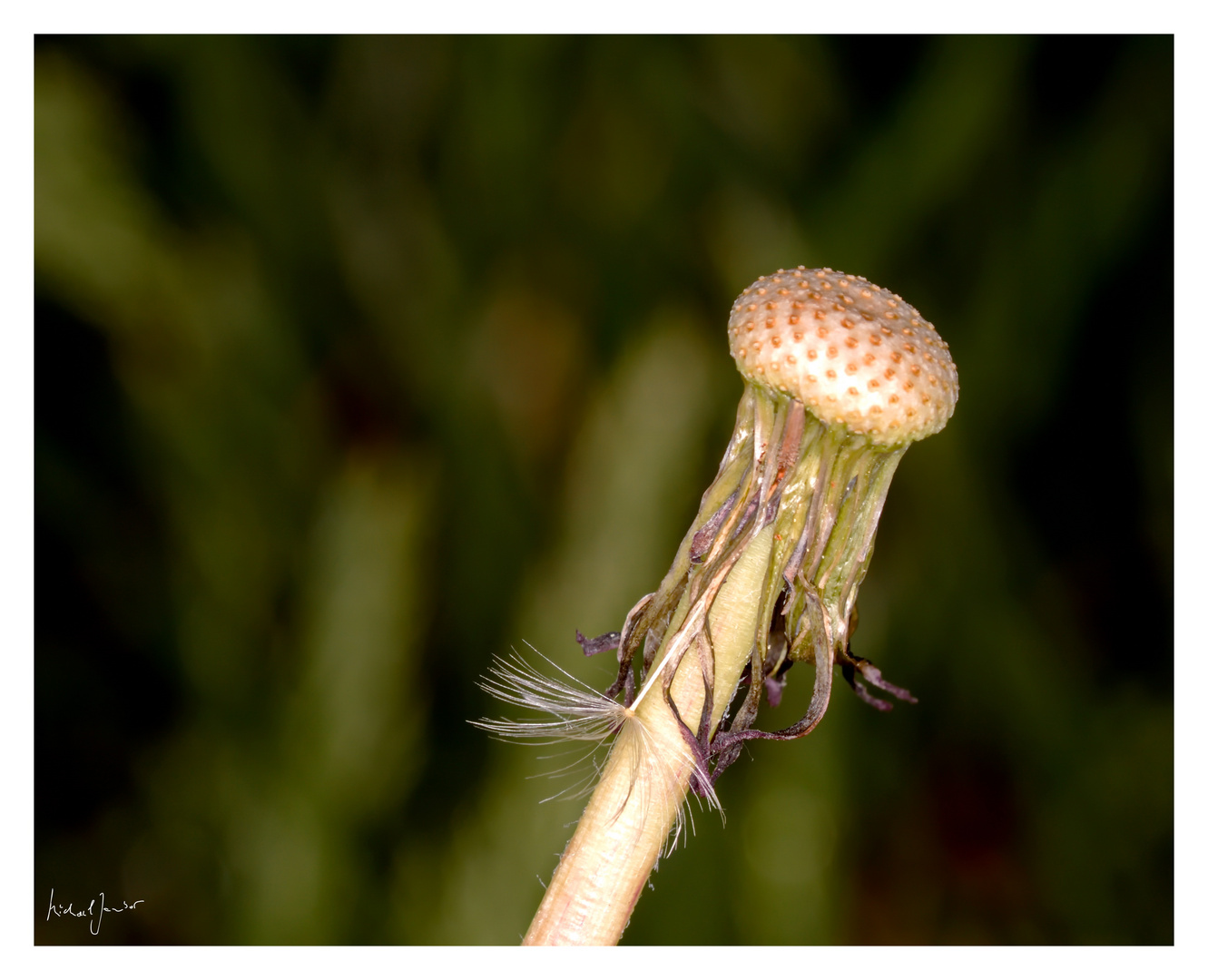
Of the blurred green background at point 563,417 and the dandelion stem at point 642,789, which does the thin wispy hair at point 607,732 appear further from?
the blurred green background at point 563,417

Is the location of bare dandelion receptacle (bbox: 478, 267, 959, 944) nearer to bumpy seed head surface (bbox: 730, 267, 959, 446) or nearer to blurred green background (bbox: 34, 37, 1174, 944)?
bumpy seed head surface (bbox: 730, 267, 959, 446)
